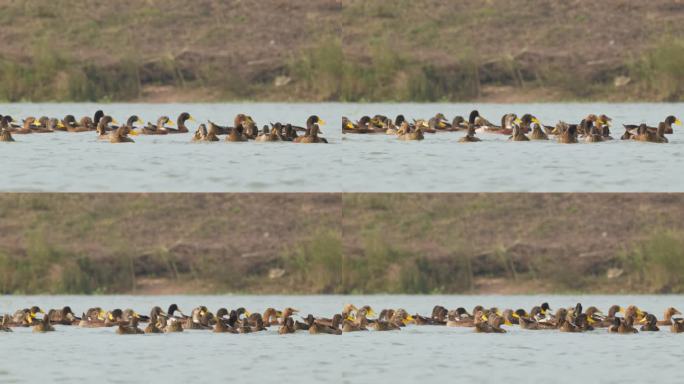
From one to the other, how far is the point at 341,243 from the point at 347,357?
24.5 metres

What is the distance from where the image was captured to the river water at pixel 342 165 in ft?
81.6

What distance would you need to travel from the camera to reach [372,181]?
2561 centimetres

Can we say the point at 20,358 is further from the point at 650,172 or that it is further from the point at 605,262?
the point at 605,262

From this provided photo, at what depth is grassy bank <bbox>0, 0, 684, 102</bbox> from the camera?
47.9m

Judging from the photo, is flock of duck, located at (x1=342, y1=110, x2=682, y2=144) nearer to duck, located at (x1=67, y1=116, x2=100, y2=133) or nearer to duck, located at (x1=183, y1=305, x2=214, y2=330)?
duck, located at (x1=67, y1=116, x2=100, y2=133)

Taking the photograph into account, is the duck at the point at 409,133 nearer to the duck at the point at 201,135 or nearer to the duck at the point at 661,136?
the duck at the point at 201,135

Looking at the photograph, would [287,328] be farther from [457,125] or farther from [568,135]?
[457,125]

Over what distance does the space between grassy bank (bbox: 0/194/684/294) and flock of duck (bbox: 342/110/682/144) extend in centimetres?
1246

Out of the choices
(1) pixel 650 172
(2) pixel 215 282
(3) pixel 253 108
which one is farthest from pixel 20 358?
(2) pixel 215 282

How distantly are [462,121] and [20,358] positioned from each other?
1171 centimetres

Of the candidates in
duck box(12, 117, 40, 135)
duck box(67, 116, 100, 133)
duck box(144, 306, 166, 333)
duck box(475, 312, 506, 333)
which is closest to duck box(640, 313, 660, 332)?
duck box(475, 312, 506, 333)

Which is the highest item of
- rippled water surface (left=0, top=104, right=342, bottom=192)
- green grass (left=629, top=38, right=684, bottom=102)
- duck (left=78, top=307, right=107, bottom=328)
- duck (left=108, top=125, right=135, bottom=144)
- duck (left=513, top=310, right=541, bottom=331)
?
green grass (left=629, top=38, right=684, bottom=102)

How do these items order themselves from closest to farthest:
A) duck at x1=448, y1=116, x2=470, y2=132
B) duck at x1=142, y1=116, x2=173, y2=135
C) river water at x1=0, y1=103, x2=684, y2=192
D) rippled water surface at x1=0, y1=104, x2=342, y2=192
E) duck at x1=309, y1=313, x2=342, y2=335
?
rippled water surface at x1=0, y1=104, x2=342, y2=192 → river water at x1=0, y1=103, x2=684, y2=192 → duck at x1=309, y1=313, x2=342, y2=335 → duck at x1=142, y1=116, x2=173, y2=135 → duck at x1=448, y1=116, x2=470, y2=132

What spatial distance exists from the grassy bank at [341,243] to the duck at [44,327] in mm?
16259
